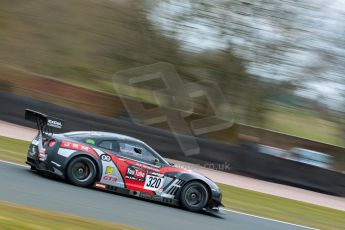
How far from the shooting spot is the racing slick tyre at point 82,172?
9.90 meters

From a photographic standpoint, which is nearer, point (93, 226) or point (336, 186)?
point (93, 226)

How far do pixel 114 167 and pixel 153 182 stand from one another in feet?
2.52

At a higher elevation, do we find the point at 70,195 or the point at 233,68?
the point at 233,68

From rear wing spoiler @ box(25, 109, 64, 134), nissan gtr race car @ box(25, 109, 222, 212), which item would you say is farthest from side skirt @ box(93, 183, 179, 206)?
rear wing spoiler @ box(25, 109, 64, 134)

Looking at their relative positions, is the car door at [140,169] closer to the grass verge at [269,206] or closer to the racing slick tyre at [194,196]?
the racing slick tyre at [194,196]

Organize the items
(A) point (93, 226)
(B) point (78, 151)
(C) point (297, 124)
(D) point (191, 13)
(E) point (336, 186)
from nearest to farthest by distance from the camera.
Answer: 1. (A) point (93, 226)
2. (B) point (78, 151)
3. (E) point (336, 186)
4. (D) point (191, 13)
5. (C) point (297, 124)

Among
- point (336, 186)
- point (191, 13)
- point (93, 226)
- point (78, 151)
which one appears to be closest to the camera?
point (93, 226)

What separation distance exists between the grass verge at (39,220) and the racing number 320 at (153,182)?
2.76 m

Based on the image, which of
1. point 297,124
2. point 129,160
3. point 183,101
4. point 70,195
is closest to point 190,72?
point 183,101

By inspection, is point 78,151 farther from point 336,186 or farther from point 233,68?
point 233,68

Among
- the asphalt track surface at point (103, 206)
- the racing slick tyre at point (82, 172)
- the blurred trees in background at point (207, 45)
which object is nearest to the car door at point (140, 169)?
the asphalt track surface at point (103, 206)

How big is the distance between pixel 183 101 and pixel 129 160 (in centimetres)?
1213

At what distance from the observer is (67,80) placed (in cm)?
2312

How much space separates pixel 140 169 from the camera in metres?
10.2
